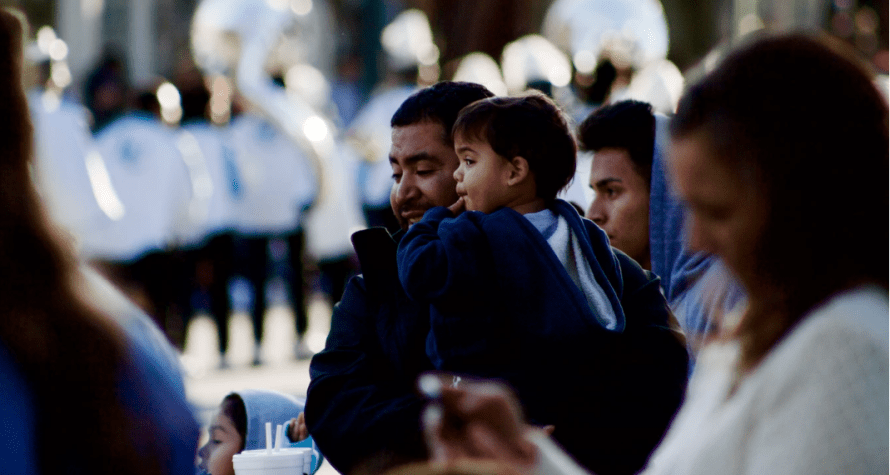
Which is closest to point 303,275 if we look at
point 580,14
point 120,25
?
point 580,14

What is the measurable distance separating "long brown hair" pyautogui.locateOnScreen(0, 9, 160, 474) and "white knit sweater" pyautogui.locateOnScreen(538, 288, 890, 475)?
0.64 m

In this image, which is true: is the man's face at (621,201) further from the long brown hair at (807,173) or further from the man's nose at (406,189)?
the long brown hair at (807,173)

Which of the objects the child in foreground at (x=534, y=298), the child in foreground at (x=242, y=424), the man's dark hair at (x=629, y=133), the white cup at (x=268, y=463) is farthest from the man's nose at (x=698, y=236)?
the child in foreground at (x=242, y=424)

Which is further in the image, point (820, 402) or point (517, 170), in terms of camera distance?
point (517, 170)

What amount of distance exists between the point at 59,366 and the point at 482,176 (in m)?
0.98

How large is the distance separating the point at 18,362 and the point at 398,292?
0.94 metres

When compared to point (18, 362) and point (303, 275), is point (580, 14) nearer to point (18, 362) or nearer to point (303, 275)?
point (303, 275)

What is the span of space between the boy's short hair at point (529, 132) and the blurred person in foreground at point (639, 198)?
554mm

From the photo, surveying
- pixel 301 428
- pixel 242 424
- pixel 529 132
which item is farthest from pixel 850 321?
pixel 242 424

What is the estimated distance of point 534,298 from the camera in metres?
1.97

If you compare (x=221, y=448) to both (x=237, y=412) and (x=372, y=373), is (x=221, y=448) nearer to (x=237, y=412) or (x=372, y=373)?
(x=237, y=412)

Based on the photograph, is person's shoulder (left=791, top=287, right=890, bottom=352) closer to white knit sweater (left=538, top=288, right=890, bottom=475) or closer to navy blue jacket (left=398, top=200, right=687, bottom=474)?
white knit sweater (left=538, top=288, right=890, bottom=475)

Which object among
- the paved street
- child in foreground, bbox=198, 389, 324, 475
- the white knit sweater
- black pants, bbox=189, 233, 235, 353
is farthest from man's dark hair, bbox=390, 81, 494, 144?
black pants, bbox=189, 233, 235, 353

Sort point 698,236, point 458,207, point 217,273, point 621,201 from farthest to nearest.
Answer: point 217,273, point 621,201, point 458,207, point 698,236
